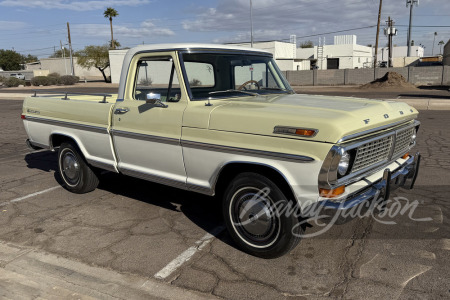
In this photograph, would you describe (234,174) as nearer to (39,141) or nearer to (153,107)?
(153,107)

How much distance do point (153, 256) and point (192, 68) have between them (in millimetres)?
1996

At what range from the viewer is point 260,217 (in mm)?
3422

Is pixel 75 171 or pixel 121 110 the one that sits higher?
pixel 121 110

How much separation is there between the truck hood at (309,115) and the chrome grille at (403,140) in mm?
163

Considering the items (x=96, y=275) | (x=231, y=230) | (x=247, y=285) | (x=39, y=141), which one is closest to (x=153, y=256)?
(x=96, y=275)

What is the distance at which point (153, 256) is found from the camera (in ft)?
11.8

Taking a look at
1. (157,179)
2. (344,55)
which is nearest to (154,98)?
(157,179)

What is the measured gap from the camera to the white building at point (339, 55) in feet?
210

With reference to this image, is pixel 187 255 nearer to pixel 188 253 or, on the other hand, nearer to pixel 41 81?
pixel 188 253

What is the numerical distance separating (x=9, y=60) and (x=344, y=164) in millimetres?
103945

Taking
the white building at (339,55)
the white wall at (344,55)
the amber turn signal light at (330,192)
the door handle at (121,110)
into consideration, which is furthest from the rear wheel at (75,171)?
the white wall at (344,55)

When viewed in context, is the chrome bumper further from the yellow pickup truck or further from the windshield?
the windshield

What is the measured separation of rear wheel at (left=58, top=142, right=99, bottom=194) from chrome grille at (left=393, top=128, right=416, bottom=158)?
3898mm

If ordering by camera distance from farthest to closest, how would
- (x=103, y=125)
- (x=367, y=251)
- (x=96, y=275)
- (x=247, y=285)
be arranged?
(x=103, y=125), (x=367, y=251), (x=96, y=275), (x=247, y=285)
